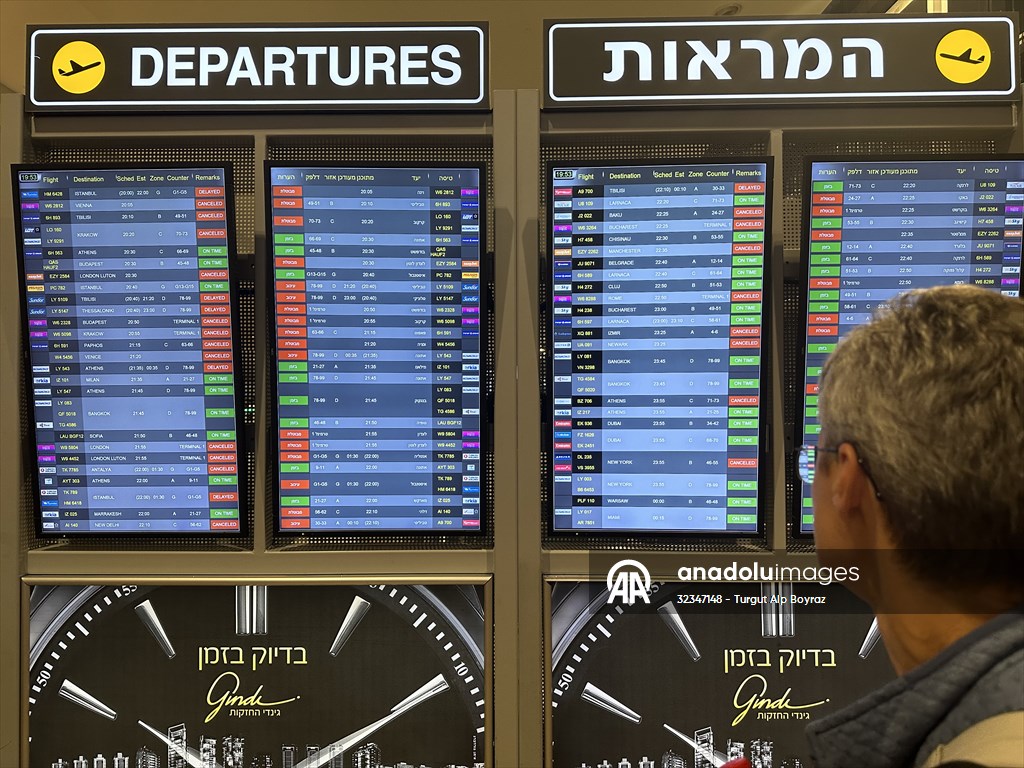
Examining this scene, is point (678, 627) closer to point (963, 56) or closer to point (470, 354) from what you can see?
point (470, 354)

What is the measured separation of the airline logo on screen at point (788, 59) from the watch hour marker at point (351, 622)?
58.4 inches

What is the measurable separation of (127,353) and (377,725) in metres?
1.20

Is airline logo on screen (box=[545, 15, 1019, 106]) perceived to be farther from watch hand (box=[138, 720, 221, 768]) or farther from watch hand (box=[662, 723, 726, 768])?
watch hand (box=[138, 720, 221, 768])

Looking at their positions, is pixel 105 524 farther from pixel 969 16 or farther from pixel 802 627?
pixel 969 16

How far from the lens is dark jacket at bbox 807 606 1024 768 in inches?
30.2

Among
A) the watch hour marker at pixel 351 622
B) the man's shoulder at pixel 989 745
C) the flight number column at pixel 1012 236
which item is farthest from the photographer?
the watch hour marker at pixel 351 622

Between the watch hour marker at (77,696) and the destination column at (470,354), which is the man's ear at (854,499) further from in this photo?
the watch hour marker at (77,696)

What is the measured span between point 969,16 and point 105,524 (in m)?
2.69

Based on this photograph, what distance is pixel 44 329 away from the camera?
212 cm

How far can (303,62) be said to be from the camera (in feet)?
6.93

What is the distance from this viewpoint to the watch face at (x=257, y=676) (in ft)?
6.89

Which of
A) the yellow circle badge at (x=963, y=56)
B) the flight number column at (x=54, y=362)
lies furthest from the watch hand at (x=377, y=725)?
the yellow circle badge at (x=963, y=56)

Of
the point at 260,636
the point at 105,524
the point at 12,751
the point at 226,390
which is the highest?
the point at 226,390

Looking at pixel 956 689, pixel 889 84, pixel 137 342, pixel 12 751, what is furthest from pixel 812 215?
pixel 12 751
